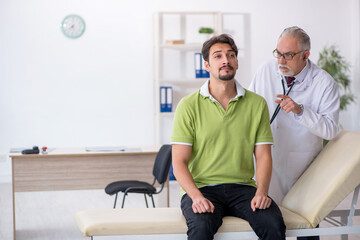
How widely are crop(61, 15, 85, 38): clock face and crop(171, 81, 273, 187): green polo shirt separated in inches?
167

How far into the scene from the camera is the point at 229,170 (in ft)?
7.41

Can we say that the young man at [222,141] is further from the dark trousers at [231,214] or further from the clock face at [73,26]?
the clock face at [73,26]

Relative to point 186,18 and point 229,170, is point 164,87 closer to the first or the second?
point 186,18

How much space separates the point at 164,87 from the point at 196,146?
396 cm

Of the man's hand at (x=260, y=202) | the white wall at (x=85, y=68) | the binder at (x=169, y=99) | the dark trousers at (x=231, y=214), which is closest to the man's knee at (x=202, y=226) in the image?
the dark trousers at (x=231, y=214)

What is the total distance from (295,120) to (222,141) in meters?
0.49

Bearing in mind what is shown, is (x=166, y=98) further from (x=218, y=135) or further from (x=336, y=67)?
(x=218, y=135)

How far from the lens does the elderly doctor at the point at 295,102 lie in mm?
2445

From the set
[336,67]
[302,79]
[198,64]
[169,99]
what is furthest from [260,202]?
[336,67]

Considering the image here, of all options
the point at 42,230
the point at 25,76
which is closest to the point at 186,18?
the point at 25,76

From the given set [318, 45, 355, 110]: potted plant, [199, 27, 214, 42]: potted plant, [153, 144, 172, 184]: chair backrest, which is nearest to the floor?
[153, 144, 172, 184]: chair backrest

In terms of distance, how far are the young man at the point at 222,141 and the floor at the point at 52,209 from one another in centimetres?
168

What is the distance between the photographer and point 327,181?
2322mm

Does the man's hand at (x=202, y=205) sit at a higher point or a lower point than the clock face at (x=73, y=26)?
lower
